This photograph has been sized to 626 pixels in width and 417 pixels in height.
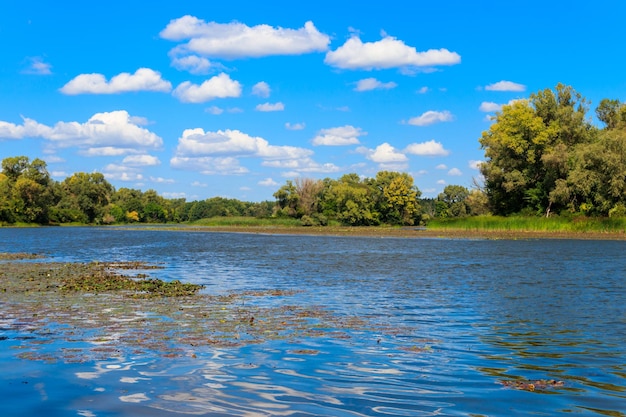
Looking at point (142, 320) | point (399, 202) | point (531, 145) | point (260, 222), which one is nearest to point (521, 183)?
Answer: point (531, 145)

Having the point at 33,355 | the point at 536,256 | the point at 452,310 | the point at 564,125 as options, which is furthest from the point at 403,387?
the point at 564,125

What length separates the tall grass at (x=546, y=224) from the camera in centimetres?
8291

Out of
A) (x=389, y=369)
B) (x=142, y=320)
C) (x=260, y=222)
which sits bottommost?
(x=142, y=320)

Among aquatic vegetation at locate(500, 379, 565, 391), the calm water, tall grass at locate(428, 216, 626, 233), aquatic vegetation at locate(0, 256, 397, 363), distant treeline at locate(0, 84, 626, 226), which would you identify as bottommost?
aquatic vegetation at locate(0, 256, 397, 363)

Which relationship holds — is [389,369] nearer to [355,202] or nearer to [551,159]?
[551,159]

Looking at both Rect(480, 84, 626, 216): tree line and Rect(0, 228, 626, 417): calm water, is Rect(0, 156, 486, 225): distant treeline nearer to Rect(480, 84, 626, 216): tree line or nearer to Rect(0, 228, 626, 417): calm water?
Rect(480, 84, 626, 216): tree line

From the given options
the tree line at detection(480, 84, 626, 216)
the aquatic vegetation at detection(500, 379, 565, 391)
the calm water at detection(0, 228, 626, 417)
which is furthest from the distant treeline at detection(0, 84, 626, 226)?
the aquatic vegetation at detection(500, 379, 565, 391)

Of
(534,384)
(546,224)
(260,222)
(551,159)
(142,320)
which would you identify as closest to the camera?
(534,384)

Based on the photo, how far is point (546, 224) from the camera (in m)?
86.5

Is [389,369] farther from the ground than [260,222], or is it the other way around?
[260,222]

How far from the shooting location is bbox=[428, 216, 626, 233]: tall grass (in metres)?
82.9

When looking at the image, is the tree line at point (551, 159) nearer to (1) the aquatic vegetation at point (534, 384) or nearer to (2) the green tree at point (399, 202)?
(2) the green tree at point (399, 202)

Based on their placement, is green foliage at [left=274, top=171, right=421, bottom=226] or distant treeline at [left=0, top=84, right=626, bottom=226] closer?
distant treeline at [left=0, top=84, right=626, bottom=226]

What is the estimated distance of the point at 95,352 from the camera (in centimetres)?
1355
